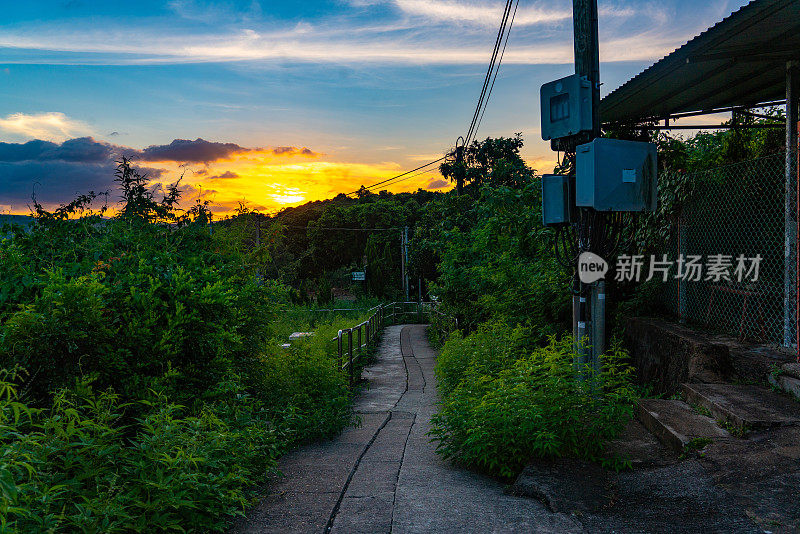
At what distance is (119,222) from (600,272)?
4.85 metres

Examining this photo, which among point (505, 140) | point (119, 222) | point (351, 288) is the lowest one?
point (351, 288)

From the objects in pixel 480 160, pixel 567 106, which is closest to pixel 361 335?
pixel 567 106

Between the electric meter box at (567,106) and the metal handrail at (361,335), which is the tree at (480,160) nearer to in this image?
the metal handrail at (361,335)

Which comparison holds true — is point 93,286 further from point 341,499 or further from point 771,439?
point 771,439

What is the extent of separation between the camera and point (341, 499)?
4.10 meters

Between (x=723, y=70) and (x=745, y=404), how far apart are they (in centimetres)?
482

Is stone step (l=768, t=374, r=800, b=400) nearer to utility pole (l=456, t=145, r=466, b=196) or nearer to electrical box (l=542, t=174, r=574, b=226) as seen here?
A: electrical box (l=542, t=174, r=574, b=226)

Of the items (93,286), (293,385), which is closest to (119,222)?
(93,286)

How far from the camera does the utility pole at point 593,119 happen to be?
5863mm

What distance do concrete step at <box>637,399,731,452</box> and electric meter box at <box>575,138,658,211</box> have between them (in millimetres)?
1902

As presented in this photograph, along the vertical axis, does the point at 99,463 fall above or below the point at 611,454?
above

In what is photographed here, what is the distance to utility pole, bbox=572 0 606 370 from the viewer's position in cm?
586

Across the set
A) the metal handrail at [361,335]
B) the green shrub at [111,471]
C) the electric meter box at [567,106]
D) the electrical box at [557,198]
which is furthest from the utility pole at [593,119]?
the metal handrail at [361,335]

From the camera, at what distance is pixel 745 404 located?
16.2ft
